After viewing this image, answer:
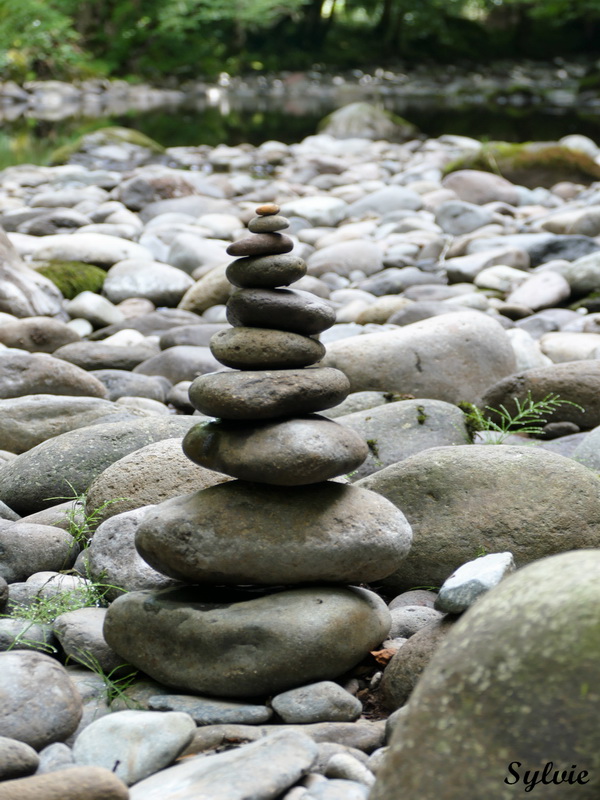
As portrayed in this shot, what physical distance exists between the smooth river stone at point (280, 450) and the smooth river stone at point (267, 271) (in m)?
0.49

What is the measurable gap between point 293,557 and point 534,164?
43.8 feet

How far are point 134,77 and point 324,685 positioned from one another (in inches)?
1428

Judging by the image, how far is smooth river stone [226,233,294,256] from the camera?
10.5ft

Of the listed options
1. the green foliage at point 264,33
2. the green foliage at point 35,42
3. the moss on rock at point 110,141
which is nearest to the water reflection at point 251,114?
the moss on rock at point 110,141

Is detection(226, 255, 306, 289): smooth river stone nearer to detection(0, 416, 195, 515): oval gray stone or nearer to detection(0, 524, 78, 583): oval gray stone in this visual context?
detection(0, 524, 78, 583): oval gray stone

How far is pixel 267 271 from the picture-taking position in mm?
3215

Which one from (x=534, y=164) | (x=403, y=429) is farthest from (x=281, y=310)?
(x=534, y=164)

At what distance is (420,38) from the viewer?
150ft

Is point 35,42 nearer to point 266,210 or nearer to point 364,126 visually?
point 364,126

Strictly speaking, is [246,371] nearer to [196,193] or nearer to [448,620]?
[448,620]

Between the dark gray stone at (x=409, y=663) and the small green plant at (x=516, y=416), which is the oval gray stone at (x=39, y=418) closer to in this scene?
the small green plant at (x=516, y=416)

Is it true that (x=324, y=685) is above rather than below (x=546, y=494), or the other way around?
below

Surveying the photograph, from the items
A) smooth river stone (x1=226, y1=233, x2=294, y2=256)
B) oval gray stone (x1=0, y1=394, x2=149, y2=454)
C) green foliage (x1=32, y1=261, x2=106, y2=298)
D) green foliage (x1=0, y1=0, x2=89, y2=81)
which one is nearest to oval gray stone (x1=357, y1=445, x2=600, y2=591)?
smooth river stone (x1=226, y1=233, x2=294, y2=256)

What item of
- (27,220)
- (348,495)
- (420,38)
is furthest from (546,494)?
(420,38)
